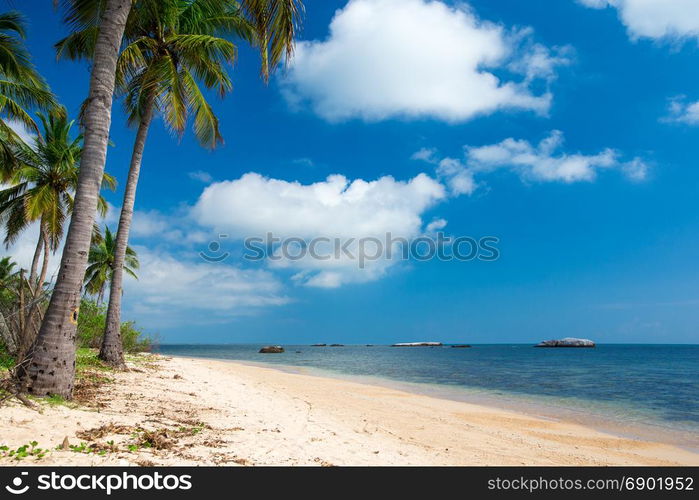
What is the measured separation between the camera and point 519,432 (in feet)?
29.8

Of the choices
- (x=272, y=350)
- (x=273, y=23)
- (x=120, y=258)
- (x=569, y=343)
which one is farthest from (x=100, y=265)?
(x=569, y=343)

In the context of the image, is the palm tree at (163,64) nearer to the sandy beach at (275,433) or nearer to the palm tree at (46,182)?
the sandy beach at (275,433)

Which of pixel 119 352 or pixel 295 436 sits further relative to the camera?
pixel 119 352

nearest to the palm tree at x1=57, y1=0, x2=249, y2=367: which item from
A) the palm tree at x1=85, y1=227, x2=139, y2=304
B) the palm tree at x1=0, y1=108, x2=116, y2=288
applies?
the palm tree at x1=0, y1=108, x2=116, y2=288

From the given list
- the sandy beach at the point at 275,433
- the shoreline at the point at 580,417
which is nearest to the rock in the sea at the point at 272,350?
the shoreline at the point at 580,417

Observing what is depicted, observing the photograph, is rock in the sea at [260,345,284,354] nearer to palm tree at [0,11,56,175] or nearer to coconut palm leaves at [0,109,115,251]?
coconut palm leaves at [0,109,115,251]

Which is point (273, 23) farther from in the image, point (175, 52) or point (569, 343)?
point (569, 343)

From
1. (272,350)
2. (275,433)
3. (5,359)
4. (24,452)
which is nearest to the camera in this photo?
(24,452)

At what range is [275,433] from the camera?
20.3ft

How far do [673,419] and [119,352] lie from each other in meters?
17.4

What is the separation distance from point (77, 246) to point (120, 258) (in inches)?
255

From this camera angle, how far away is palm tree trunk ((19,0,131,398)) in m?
6.38
